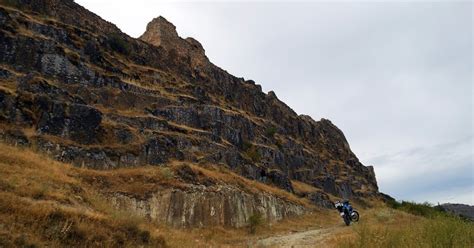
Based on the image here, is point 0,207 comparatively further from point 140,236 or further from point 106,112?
point 106,112

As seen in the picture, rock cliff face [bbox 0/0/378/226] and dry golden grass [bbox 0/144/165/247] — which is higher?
rock cliff face [bbox 0/0/378/226]

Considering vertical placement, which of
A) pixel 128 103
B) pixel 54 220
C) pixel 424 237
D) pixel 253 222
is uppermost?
pixel 128 103

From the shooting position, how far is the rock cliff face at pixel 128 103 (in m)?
25.8

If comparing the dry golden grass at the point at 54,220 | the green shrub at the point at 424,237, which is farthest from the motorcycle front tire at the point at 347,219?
the dry golden grass at the point at 54,220

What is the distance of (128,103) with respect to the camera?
38344 millimetres

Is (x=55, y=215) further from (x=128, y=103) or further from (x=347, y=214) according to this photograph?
(x=128, y=103)

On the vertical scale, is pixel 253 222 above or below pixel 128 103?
below

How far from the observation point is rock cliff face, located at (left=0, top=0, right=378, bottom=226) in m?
25.8

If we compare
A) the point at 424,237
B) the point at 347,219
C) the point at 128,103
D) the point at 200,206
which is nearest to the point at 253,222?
the point at 200,206

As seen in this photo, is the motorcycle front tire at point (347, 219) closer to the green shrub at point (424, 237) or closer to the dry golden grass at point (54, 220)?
the green shrub at point (424, 237)

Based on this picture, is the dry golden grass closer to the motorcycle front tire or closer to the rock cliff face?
the rock cliff face

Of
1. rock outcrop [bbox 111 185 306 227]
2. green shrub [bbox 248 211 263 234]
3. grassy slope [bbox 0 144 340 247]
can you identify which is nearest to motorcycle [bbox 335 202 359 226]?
green shrub [bbox 248 211 263 234]

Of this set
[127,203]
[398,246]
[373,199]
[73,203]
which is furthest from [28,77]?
[373,199]

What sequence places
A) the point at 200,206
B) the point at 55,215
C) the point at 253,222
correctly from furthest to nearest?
the point at 253,222 → the point at 200,206 → the point at 55,215
